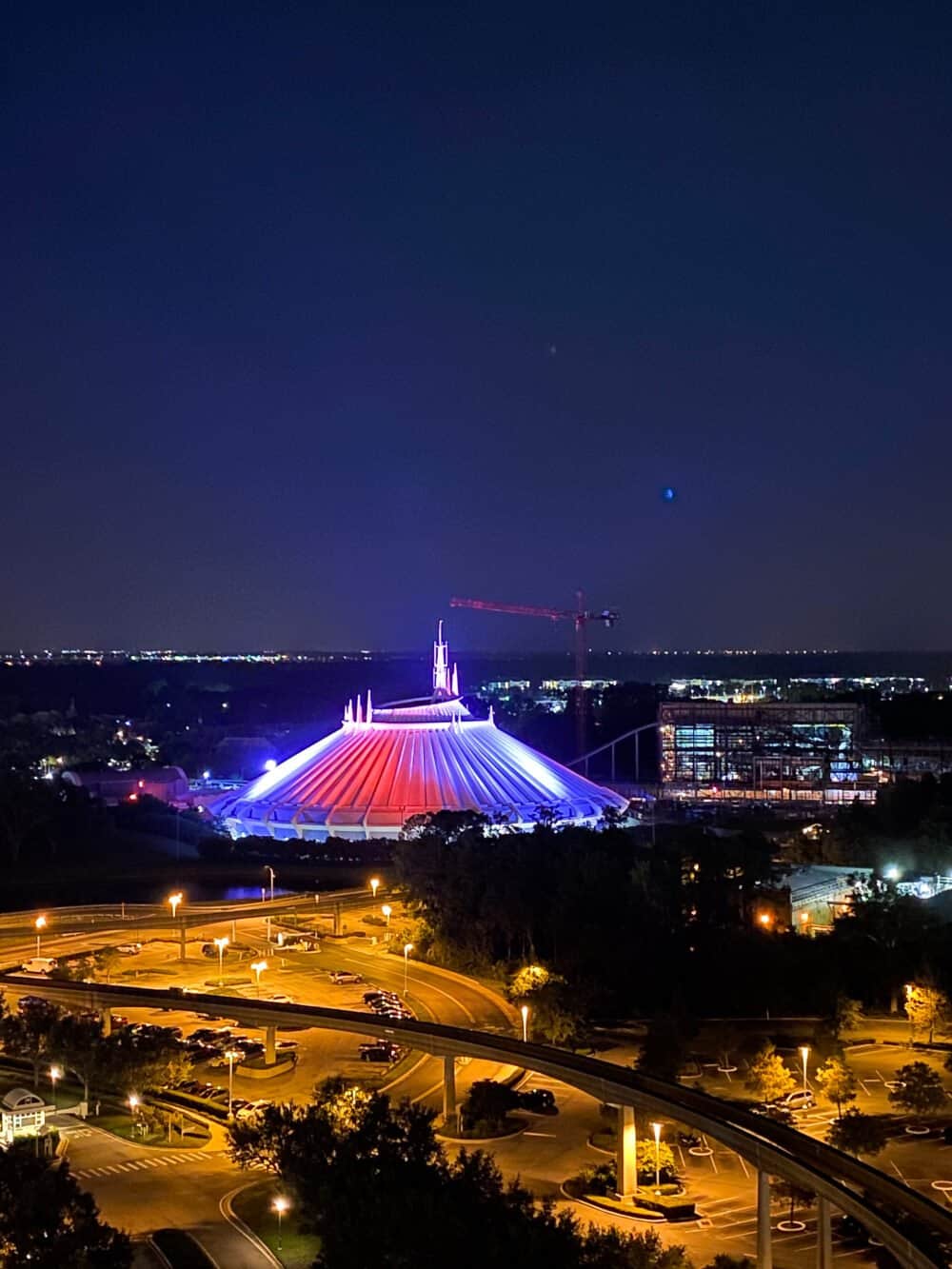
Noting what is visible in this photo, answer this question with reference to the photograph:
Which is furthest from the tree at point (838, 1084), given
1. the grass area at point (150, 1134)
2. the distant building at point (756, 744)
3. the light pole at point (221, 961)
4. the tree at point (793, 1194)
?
the distant building at point (756, 744)

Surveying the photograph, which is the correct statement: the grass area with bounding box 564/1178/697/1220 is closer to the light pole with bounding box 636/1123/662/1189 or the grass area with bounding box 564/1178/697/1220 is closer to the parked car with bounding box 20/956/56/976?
the light pole with bounding box 636/1123/662/1189

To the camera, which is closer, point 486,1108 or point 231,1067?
point 486,1108

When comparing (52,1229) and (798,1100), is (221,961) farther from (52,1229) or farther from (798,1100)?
(52,1229)

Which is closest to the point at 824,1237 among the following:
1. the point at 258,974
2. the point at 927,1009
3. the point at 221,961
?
the point at 927,1009

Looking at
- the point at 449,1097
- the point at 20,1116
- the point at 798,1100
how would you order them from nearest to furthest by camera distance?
the point at 20,1116 < the point at 449,1097 < the point at 798,1100

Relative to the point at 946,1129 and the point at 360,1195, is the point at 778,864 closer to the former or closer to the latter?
the point at 946,1129
